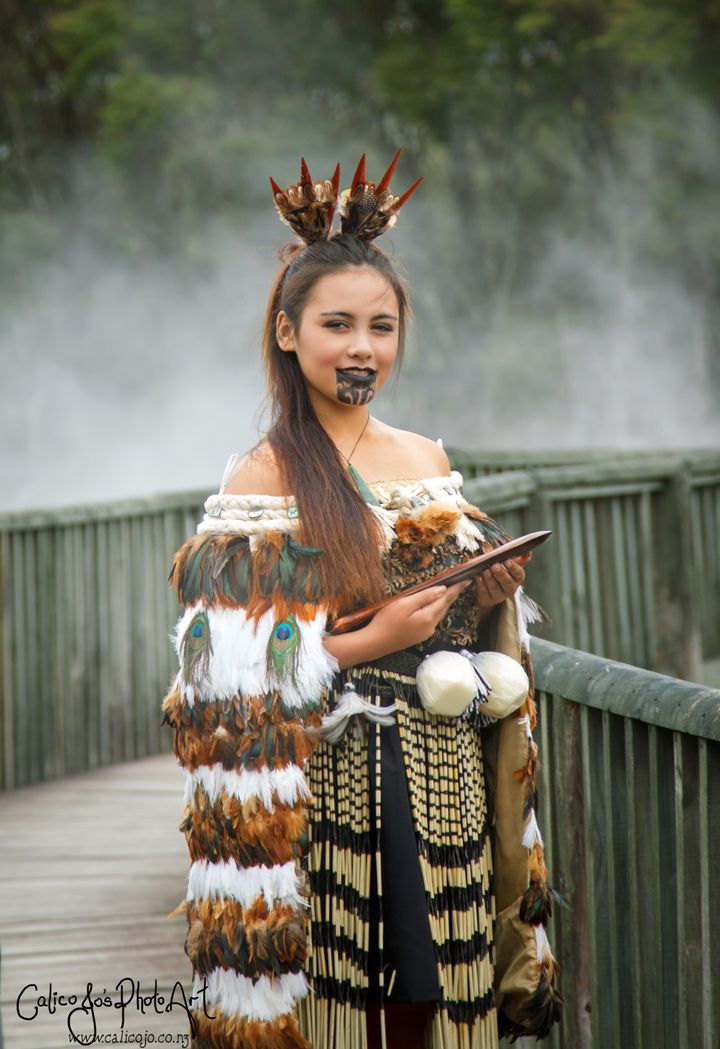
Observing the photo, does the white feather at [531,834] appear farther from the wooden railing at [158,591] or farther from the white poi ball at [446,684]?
the wooden railing at [158,591]

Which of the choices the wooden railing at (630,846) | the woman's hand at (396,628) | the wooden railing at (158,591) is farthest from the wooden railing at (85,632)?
the woman's hand at (396,628)

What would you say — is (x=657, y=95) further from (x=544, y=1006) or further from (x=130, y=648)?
(x=544, y=1006)

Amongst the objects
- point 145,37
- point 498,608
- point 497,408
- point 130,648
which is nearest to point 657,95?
point 497,408

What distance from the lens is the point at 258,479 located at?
1899 millimetres

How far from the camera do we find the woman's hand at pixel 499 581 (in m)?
1.89

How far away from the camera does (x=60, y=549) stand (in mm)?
5289

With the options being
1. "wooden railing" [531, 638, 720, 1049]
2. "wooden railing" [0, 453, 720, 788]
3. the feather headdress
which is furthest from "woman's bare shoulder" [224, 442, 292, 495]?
"wooden railing" [0, 453, 720, 788]

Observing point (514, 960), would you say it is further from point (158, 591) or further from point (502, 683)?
point (158, 591)

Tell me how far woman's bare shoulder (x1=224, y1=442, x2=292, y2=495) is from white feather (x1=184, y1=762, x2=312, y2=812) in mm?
408

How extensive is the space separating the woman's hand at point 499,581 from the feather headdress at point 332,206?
22.3 inches

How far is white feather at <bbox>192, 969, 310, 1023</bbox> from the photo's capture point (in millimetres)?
1796

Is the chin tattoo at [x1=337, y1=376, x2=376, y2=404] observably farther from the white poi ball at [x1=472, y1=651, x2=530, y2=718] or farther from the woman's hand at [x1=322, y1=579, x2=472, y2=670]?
the white poi ball at [x1=472, y1=651, x2=530, y2=718]

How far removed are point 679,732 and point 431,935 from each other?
468mm

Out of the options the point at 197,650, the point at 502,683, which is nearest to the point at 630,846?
the point at 502,683
